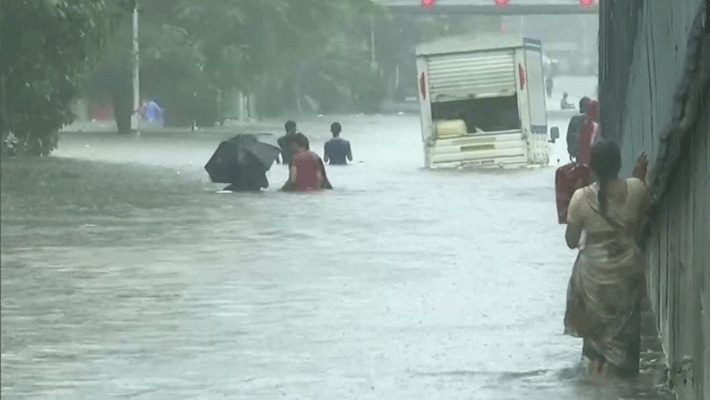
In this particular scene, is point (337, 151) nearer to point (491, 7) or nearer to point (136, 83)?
point (136, 83)

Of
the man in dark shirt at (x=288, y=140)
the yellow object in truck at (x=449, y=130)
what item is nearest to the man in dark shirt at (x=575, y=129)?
the man in dark shirt at (x=288, y=140)

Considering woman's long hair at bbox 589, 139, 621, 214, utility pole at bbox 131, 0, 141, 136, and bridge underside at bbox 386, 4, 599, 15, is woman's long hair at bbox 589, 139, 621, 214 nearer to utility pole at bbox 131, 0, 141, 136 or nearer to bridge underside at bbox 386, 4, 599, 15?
utility pole at bbox 131, 0, 141, 136

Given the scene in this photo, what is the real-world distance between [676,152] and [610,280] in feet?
5.37

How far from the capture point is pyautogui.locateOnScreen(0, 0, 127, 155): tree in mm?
31344

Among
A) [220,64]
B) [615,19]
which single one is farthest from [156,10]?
[615,19]

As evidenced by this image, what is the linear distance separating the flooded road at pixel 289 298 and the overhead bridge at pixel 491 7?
208 feet

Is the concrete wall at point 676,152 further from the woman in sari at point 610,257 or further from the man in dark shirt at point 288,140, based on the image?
the man in dark shirt at point 288,140

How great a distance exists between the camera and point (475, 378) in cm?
1165

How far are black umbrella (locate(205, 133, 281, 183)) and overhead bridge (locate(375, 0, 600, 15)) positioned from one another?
61237 mm

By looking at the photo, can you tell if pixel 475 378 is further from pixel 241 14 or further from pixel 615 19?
pixel 241 14

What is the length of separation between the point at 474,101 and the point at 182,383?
103 ft

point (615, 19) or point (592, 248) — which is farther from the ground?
point (615, 19)

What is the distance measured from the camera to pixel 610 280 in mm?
10781

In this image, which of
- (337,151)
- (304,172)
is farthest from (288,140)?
(337,151)
